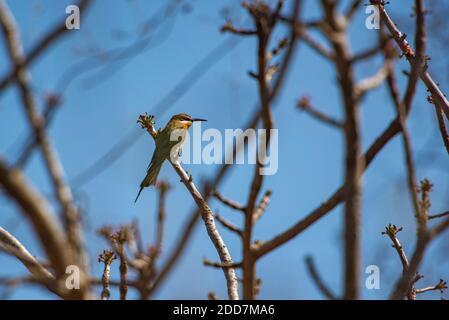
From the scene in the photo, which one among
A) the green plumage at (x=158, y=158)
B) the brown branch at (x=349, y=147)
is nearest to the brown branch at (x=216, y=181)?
the brown branch at (x=349, y=147)

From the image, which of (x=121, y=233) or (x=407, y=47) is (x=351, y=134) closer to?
(x=121, y=233)

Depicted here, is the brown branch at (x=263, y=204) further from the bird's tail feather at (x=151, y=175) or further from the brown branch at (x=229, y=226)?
the bird's tail feather at (x=151, y=175)

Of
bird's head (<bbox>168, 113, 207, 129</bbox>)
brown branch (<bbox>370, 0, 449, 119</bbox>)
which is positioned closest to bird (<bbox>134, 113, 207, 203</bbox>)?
bird's head (<bbox>168, 113, 207, 129</bbox>)

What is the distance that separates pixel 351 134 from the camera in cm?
189

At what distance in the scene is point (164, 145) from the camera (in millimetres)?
5148

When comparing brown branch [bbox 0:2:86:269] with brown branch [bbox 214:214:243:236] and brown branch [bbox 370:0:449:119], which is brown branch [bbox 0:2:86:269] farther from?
brown branch [bbox 370:0:449:119]

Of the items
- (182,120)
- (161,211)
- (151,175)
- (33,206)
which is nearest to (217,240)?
(161,211)

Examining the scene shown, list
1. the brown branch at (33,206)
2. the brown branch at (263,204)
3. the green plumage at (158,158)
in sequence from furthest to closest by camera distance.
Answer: the green plumage at (158,158) → the brown branch at (263,204) → the brown branch at (33,206)

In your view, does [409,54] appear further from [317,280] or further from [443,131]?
[317,280]

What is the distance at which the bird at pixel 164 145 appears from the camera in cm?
487

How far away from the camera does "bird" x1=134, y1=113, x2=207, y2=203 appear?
487 cm

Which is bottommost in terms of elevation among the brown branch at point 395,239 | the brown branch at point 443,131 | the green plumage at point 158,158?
the brown branch at point 395,239

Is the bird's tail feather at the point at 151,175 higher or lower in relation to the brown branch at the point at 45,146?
higher
